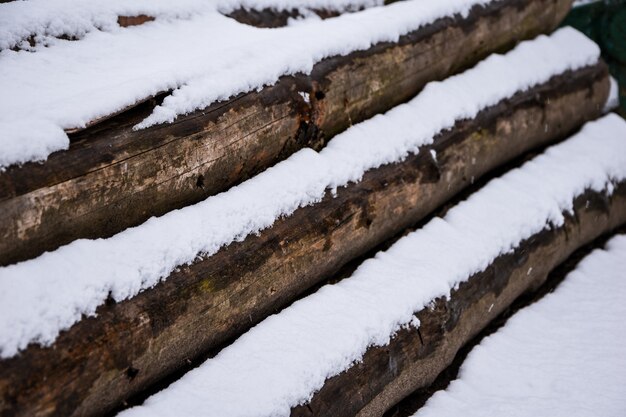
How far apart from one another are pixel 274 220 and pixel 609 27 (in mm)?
4830

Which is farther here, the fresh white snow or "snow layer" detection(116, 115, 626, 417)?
the fresh white snow

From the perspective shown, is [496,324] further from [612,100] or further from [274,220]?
[612,100]

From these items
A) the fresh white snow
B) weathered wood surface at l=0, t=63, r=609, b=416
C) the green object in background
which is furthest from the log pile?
the green object in background

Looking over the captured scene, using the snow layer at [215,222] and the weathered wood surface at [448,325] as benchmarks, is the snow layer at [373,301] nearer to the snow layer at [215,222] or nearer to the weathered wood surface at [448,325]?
the weathered wood surface at [448,325]

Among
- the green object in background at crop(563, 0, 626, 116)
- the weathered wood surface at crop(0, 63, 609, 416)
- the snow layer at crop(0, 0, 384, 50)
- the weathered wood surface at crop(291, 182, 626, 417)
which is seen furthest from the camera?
the green object in background at crop(563, 0, 626, 116)

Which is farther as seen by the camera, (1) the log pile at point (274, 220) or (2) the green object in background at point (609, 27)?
(2) the green object in background at point (609, 27)

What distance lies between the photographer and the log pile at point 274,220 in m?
2.08

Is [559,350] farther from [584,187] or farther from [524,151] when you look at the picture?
[524,151]

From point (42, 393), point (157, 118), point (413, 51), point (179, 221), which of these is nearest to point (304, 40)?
point (413, 51)

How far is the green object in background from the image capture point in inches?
233

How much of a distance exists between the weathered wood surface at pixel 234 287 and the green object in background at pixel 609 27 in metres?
2.58

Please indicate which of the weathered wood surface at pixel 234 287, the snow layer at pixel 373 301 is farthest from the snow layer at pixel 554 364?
the weathered wood surface at pixel 234 287

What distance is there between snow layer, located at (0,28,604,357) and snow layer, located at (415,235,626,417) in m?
1.17

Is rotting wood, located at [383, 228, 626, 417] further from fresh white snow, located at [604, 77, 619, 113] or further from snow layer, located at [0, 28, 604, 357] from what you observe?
fresh white snow, located at [604, 77, 619, 113]
